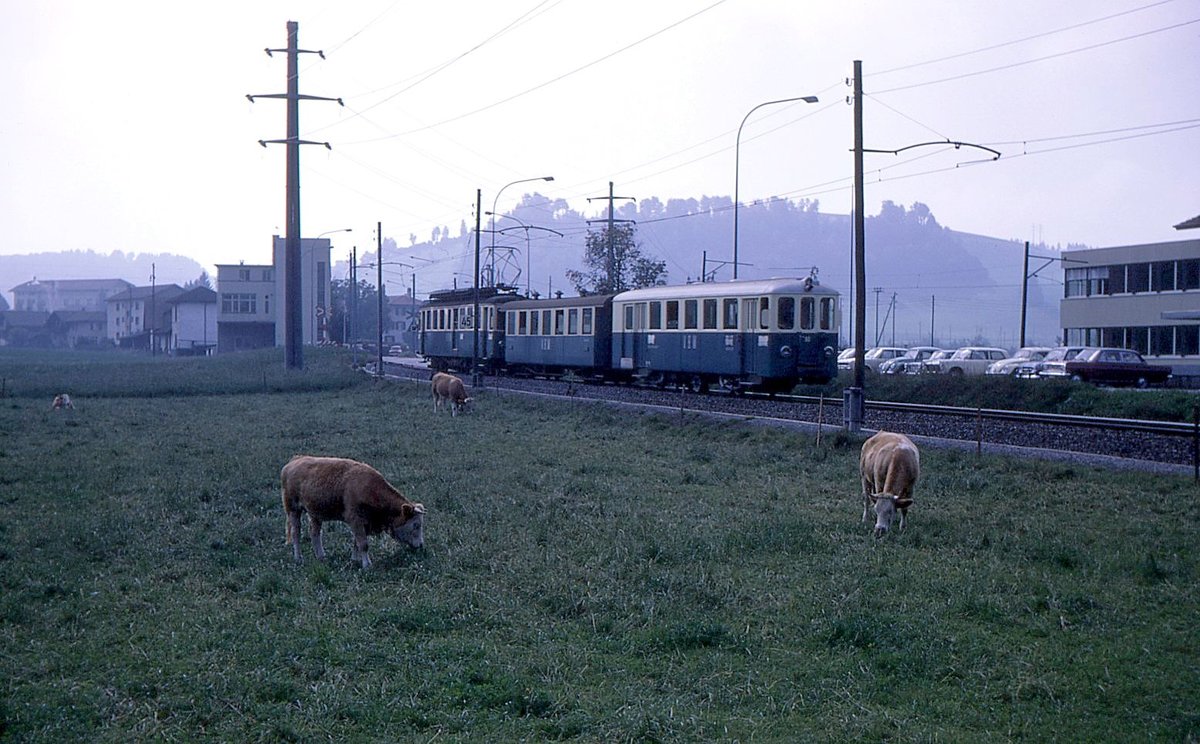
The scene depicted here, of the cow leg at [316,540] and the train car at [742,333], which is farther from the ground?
the train car at [742,333]

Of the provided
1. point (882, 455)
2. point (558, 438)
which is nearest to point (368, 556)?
point (882, 455)

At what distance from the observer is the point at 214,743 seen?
632 cm

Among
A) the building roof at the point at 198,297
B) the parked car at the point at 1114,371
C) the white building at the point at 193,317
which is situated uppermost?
the building roof at the point at 198,297

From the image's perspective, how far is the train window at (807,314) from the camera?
1162 inches

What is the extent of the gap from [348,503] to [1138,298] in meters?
60.6

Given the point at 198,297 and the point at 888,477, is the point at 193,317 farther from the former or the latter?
the point at 888,477

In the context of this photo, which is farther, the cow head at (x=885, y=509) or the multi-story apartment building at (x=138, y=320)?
the multi-story apartment building at (x=138, y=320)

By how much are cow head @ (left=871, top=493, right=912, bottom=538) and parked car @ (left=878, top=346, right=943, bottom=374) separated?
35122 millimetres

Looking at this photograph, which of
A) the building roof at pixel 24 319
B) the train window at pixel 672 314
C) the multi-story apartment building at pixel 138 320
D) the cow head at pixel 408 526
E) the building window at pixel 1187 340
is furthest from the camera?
the building roof at pixel 24 319

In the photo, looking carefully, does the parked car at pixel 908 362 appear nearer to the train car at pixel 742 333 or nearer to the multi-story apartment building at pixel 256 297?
the train car at pixel 742 333

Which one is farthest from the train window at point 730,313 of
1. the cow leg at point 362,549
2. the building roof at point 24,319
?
the building roof at point 24,319

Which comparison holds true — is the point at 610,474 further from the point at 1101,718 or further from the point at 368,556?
the point at 1101,718

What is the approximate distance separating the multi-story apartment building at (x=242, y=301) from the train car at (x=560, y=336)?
216ft

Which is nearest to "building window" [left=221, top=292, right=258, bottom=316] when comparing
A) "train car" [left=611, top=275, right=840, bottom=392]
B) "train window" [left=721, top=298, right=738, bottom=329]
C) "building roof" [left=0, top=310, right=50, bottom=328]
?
"building roof" [left=0, top=310, right=50, bottom=328]
